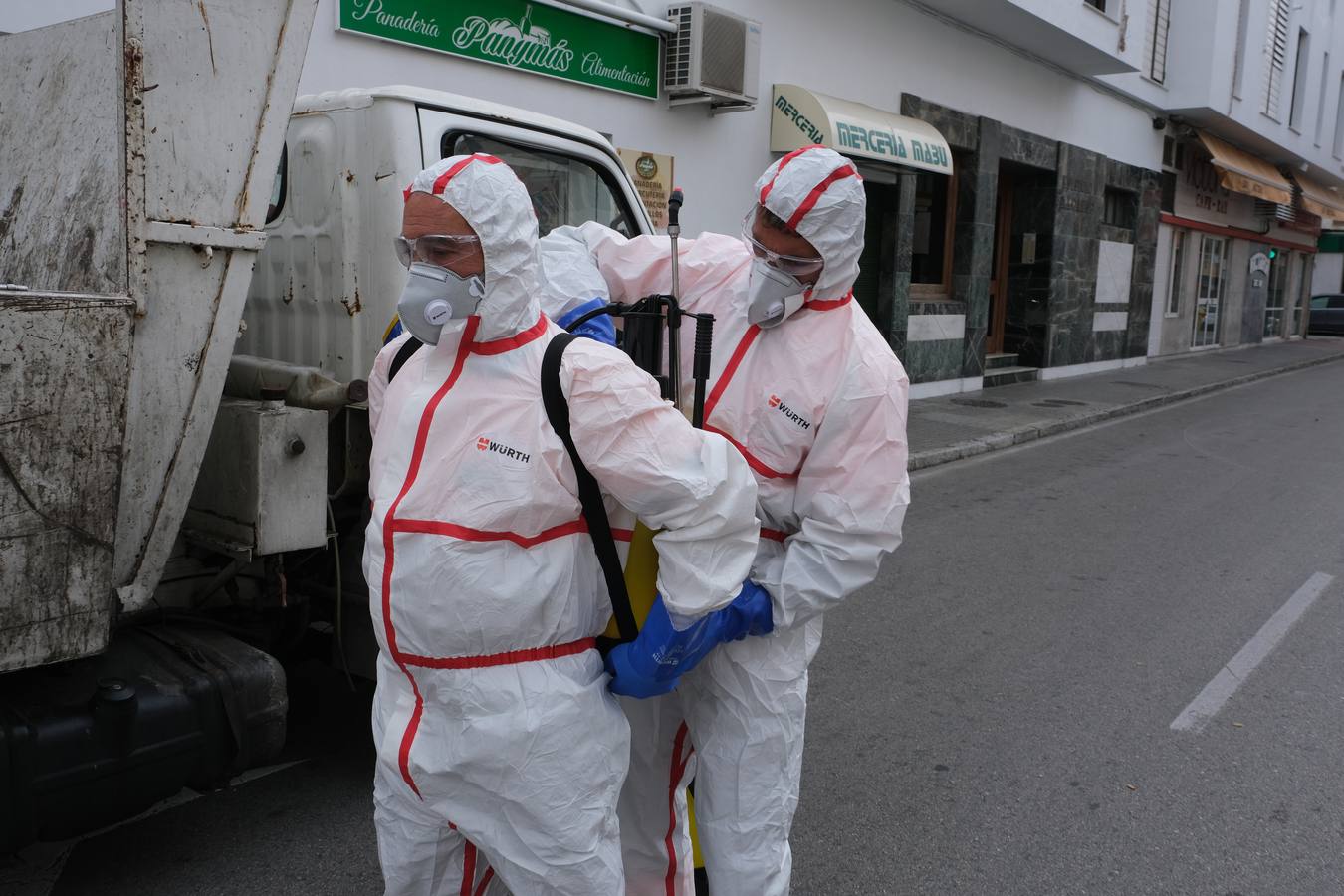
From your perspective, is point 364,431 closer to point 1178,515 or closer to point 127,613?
point 127,613

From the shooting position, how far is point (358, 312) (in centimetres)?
337

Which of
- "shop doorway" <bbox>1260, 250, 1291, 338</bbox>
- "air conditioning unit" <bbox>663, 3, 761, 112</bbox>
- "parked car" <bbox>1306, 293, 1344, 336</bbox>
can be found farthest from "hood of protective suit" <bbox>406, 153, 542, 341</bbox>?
"parked car" <bbox>1306, 293, 1344, 336</bbox>

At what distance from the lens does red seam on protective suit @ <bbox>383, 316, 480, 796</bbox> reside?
199 cm

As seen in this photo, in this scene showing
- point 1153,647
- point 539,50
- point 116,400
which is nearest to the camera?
point 116,400

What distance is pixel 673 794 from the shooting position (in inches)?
102

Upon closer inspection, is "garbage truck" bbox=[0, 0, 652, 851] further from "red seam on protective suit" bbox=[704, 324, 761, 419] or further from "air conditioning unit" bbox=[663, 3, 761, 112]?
"air conditioning unit" bbox=[663, 3, 761, 112]

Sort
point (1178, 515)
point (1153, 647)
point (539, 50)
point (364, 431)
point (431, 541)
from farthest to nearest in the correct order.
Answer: point (539, 50) < point (1178, 515) < point (1153, 647) < point (364, 431) < point (431, 541)

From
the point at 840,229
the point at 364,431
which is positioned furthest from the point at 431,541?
the point at 364,431

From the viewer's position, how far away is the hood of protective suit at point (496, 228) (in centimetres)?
194

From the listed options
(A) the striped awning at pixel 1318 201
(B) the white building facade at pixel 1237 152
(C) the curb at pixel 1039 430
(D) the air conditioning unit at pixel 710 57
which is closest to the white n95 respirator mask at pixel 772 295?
(C) the curb at pixel 1039 430

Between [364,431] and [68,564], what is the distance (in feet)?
3.56

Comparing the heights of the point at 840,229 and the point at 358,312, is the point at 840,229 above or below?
above

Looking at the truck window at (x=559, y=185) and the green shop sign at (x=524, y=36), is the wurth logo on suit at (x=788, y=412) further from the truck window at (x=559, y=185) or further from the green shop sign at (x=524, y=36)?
the green shop sign at (x=524, y=36)

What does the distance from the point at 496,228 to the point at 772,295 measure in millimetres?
688
